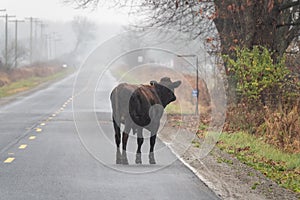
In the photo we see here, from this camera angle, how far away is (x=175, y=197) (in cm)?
950

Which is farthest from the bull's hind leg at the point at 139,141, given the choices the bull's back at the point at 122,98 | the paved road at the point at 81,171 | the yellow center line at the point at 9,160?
the yellow center line at the point at 9,160

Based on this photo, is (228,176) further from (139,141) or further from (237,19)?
(237,19)

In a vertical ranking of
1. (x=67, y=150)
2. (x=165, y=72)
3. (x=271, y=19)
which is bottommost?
(x=67, y=150)

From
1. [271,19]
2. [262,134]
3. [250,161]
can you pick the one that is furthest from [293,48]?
[250,161]

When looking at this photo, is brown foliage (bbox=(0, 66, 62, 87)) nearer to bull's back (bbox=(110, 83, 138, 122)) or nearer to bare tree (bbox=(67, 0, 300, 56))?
bare tree (bbox=(67, 0, 300, 56))

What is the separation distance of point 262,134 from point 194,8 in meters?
6.76

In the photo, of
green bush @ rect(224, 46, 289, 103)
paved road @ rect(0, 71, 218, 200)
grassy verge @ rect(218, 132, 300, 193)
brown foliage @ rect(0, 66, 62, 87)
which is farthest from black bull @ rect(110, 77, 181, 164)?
brown foliage @ rect(0, 66, 62, 87)

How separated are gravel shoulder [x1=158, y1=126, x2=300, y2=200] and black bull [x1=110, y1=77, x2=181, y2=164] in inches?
51.4

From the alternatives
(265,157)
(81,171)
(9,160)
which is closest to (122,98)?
(81,171)

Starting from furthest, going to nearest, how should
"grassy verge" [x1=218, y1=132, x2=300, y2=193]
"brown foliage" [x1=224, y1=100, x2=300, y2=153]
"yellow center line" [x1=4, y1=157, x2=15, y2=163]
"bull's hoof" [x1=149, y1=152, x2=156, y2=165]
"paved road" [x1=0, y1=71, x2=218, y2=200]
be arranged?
"brown foliage" [x1=224, y1=100, x2=300, y2=153] < "yellow center line" [x1=4, y1=157, x2=15, y2=163] < "bull's hoof" [x1=149, y1=152, x2=156, y2=165] < "grassy verge" [x1=218, y1=132, x2=300, y2=193] < "paved road" [x1=0, y1=71, x2=218, y2=200]

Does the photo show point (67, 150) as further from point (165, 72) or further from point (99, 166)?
point (165, 72)

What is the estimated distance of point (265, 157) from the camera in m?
14.1

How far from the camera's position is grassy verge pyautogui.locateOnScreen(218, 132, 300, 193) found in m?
11.6

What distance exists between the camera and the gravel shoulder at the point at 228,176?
32.7 feet
